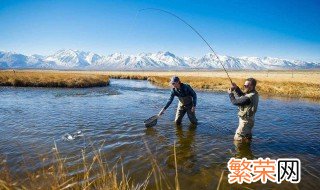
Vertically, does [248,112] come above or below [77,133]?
above

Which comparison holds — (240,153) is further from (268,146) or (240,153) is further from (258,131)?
(258,131)

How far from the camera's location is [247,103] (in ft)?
28.4

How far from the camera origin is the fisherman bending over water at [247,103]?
8523 mm

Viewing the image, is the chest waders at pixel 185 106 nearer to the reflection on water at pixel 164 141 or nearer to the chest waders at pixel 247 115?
the reflection on water at pixel 164 141

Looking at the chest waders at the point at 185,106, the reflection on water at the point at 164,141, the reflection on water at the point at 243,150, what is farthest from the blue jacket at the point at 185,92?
the reflection on water at the point at 243,150

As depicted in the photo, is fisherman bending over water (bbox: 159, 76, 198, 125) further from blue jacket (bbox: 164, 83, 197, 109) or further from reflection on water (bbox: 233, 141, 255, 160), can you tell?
reflection on water (bbox: 233, 141, 255, 160)

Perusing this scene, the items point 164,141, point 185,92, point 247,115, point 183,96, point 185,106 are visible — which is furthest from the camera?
point 185,106

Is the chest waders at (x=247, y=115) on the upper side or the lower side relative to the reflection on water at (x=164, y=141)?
upper

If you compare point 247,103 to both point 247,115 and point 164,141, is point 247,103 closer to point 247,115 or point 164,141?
point 247,115

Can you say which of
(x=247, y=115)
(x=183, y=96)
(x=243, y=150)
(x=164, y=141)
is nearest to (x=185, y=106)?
(x=183, y=96)

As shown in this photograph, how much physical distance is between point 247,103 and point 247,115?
47 cm

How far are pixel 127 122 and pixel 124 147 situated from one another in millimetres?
4266

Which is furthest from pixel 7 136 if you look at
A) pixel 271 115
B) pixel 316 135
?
pixel 271 115

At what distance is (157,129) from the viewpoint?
40.2 feet
